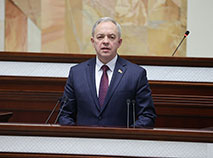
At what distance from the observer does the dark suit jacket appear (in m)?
2.58

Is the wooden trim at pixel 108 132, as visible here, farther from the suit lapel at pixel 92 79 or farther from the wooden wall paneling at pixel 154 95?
the wooden wall paneling at pixel 154 95

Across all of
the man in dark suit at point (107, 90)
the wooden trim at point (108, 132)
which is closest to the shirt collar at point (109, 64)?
the man in dark suit at point (107, 90)

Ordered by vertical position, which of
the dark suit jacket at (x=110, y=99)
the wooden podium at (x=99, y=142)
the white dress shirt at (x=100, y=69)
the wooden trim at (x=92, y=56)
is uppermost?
the wooden trim at (x=92, y=56)

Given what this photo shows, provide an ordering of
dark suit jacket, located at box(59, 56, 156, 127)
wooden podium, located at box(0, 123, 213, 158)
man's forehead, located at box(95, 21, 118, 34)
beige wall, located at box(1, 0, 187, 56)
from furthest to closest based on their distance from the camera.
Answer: beige wall, located at box(1, 0, 187, 56) < man's forehead, located at box(95, 21, 118, 34) < dark suit jacket, located at box(59, 56, 156, 127) < wooden podium, located at box(0, 123, 213, 158)

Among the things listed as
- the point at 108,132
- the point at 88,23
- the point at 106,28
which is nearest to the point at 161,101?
the point at 106,28

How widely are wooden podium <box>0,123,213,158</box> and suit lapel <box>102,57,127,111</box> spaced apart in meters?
0.85

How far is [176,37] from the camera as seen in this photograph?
15.9 feet

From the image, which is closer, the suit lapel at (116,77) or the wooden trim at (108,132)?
the wooden trim at (108,132)

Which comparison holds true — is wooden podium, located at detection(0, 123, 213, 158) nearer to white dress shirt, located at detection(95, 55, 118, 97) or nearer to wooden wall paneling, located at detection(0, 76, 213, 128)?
white dress shirt, located at detection(95, 55, 118, 97)

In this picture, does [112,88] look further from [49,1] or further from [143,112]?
[49,1]

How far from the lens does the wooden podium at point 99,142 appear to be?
5.61 feet

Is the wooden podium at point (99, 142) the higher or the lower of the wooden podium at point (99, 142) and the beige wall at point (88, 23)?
the lower

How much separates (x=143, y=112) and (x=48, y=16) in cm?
268

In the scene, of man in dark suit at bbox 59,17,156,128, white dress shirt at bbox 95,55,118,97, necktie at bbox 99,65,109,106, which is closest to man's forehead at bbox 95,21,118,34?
man in dark suit at bbox 59,17,156,128
